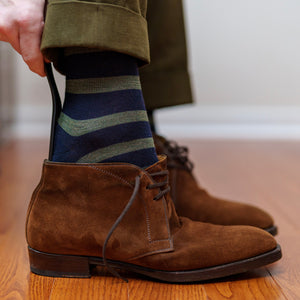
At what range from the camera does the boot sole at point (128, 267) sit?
23.4 inches

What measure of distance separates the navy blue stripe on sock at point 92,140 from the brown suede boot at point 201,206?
0.78 ft

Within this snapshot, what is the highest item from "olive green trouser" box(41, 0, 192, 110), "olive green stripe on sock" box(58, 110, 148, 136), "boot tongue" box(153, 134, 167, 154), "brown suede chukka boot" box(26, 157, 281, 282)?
"olive green trouser" box(41, 0, 192, 110)

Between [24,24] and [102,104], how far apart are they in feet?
0.48

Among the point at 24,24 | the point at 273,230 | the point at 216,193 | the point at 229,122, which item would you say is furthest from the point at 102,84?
the point at 229,122

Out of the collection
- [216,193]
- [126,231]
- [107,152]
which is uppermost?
[107,152]

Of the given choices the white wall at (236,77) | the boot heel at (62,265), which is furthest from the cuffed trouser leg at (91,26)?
the white wall at (236,77)

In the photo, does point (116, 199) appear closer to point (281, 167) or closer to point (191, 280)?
point (191, 280)

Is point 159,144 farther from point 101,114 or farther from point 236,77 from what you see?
point 236,77

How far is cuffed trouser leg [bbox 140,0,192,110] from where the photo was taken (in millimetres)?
1021

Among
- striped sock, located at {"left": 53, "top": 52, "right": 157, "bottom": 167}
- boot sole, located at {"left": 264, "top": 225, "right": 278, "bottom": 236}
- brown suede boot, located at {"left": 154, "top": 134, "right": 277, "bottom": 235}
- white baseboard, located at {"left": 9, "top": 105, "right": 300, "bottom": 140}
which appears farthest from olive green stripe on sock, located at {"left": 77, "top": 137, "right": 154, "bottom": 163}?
white baseboard, located at {"left": 9, "top": 105, "right": 300, "bottom": 140}

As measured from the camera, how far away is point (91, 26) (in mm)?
542

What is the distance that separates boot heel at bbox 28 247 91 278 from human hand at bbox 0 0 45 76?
0.28 metres

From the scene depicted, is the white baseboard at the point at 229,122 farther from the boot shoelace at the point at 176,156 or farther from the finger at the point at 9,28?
the finger at the point at 9,28

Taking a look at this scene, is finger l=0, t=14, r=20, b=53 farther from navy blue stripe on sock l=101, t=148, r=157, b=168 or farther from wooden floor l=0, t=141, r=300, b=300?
wooden floor l=0, t=141, r=300, b=300
